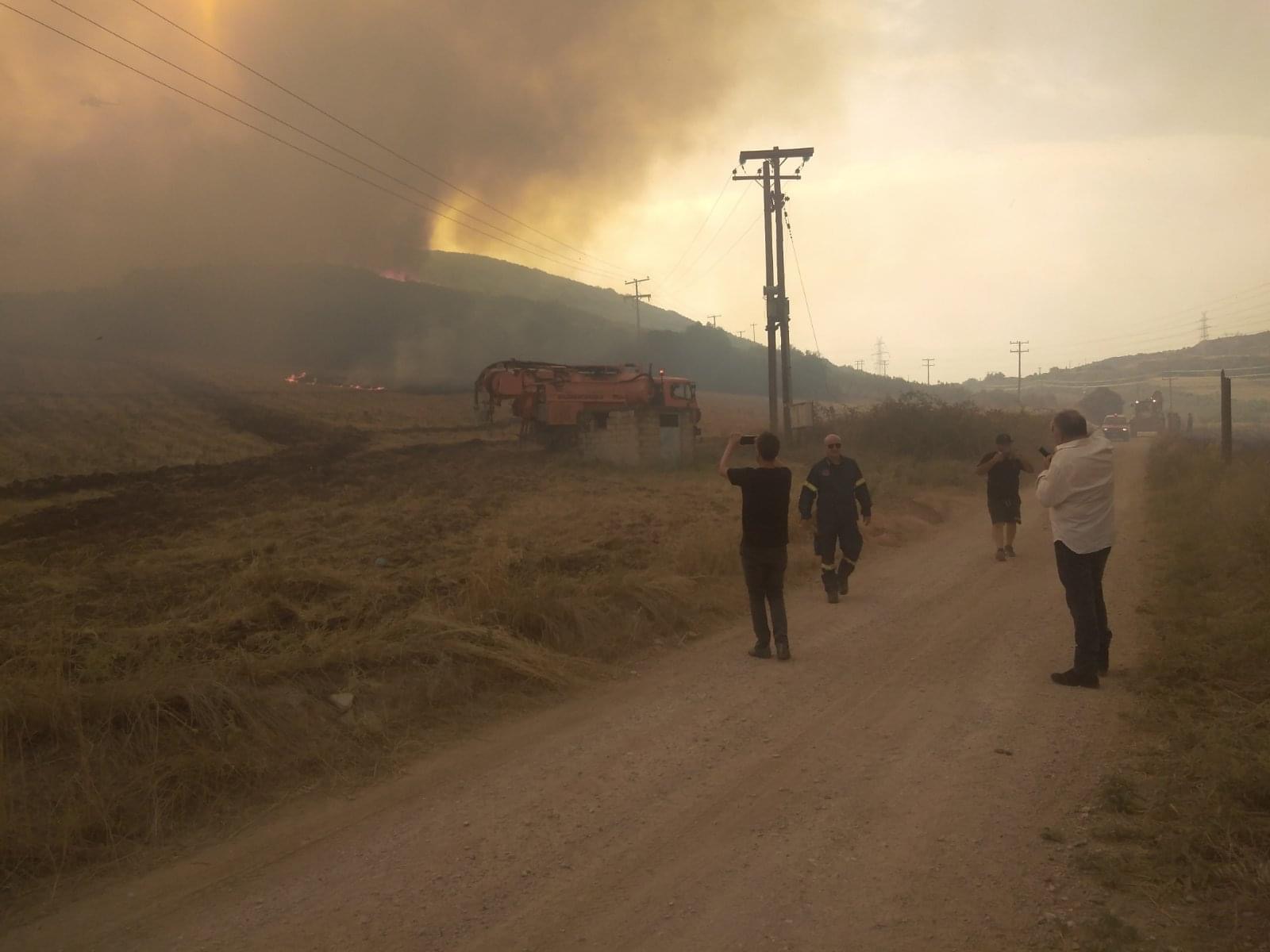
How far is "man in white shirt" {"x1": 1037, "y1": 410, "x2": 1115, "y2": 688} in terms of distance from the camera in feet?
18.8

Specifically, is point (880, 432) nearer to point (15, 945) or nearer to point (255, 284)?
point (15, 945)

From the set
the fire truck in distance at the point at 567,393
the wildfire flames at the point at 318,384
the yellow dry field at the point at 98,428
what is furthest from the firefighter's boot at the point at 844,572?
the wildfire flames at the point at 318,384

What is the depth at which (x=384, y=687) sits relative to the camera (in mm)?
5770

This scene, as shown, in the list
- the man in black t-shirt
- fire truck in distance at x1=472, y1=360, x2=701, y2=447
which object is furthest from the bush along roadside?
fire truck in distance at x1=472, y1=360, x2=701, y2=447

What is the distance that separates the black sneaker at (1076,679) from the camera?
568 centimetres

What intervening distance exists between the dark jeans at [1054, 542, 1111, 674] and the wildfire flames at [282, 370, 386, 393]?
48.6 meters

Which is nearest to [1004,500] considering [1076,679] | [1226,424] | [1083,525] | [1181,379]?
[1083,525]

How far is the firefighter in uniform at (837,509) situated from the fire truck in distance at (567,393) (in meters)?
18.1

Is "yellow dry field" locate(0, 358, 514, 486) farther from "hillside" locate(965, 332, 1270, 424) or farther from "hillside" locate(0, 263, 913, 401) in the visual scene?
"hillside" locate(965, 332, 1270, 424)

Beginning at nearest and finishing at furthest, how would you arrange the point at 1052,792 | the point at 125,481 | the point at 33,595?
the point at 1052,792 → the point at 33,595 → the point at 125,481

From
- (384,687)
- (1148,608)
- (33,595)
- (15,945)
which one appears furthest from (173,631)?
(1148,608)

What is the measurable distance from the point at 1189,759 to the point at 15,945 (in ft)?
16.8

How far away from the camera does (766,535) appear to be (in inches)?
261

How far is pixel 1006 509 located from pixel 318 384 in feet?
165
